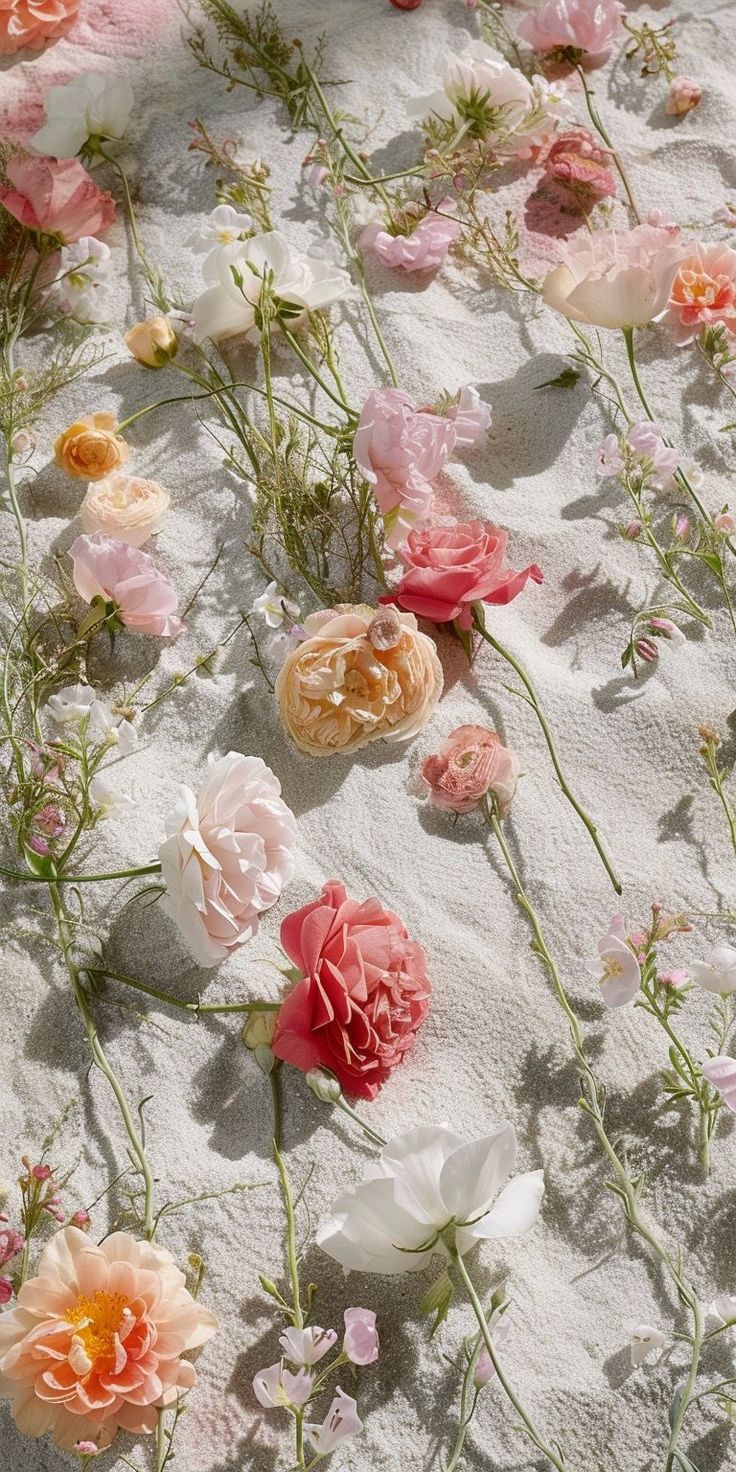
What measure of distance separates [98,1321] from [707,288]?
1.61 m

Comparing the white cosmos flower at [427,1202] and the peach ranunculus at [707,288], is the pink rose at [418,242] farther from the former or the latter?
the white cosmos flower at [427,1202]

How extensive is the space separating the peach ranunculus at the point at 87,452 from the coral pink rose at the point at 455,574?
453mm

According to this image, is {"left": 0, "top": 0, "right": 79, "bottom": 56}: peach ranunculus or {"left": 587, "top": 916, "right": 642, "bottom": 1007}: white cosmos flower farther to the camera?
{"left": 0, "top": 0, "right": 79, "bottom": 56}: peach ranunculus

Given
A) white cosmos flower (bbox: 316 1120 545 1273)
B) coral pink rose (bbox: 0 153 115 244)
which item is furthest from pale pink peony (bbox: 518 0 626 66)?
white cosmos flower (bbox: 316 1120 545 1273)

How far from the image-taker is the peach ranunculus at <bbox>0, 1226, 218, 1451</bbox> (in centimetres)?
117

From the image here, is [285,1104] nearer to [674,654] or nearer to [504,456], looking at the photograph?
[674,654]

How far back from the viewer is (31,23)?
2330 millimetres

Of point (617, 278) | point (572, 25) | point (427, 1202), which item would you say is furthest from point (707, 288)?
point (427, 1202)

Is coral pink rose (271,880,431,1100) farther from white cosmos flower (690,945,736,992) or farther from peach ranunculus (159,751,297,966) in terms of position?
white cosmos flower (690,945,736,992)

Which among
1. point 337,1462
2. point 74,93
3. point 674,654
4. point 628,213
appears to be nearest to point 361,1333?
point 337,1462

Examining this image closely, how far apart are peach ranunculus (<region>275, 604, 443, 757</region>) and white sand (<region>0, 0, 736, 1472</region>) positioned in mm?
99

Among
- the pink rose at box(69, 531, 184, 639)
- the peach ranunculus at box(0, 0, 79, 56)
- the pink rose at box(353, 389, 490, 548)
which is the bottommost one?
the pink rose at box(69, 531, 184, 639)

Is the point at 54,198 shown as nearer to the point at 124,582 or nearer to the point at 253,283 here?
the point at 253,283

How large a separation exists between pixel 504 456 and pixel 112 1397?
130 centimetres
